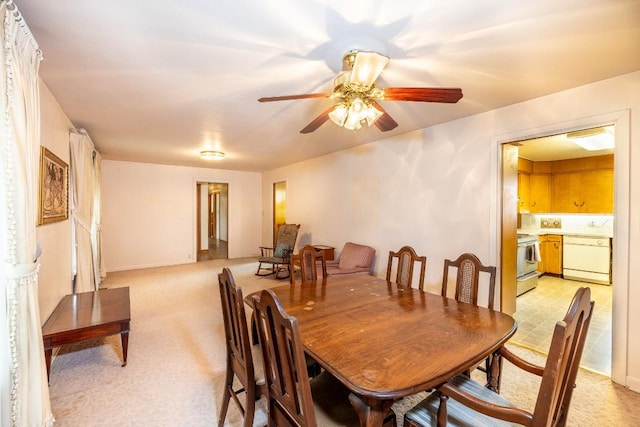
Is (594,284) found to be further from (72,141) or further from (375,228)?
(72,141)

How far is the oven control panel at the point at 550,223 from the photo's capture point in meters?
5.54

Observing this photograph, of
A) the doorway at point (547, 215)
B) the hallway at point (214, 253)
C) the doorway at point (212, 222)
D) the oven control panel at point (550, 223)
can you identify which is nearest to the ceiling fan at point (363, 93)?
the doorway at point (547, 215)

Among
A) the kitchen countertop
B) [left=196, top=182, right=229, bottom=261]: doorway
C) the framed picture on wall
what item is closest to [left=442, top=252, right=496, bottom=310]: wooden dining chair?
the kitchen countertop

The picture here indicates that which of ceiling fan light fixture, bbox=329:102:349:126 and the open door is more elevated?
ceiling fan light fixture, bbox=329:102:349:126

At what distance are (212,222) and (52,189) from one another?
873cm

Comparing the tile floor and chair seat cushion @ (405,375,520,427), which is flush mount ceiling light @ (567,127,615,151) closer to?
the tile floor

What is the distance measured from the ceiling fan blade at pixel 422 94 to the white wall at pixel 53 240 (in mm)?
2750

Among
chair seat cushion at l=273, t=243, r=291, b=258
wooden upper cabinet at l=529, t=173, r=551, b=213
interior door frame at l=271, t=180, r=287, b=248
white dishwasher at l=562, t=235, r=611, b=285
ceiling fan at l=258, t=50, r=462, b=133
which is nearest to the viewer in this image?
A: ceiling fan at l=258, t=50, r=462, b=133

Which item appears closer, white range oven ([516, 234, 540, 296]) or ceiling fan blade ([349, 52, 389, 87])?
ceiling fan blade ([349, 52, 389, 87])

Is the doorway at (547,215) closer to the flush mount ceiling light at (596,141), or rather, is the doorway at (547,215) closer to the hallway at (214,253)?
the flush mount ceiling light at (596,141)

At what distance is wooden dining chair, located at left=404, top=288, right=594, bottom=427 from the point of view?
917 millimetres

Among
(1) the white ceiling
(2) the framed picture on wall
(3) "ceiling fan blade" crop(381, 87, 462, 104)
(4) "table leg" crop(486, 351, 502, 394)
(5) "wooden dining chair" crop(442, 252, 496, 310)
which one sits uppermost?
(1) the white ceiling

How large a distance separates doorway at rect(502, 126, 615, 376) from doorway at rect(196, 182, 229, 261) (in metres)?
6.19

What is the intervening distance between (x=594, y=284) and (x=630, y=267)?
3743 millimetres
